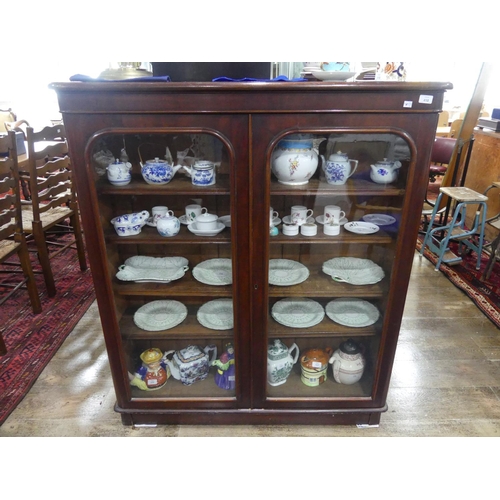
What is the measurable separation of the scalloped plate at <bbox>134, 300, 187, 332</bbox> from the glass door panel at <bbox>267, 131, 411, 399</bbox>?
38 cm

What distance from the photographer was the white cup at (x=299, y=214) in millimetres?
1345

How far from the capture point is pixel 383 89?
3.29 ft

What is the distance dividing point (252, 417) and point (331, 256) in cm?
73

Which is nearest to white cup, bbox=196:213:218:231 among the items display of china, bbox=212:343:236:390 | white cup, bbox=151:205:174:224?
white cup, bbox=151:205:174:224

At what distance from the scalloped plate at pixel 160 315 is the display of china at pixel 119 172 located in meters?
0.53

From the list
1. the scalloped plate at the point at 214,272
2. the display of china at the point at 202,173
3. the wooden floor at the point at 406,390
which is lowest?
the wooden floor at the point at 406,390

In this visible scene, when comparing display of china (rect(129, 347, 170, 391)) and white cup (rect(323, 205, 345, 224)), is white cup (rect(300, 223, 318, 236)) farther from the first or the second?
display of china (rect(129, 347, 170, 391))

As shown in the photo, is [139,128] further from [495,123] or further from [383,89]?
[495,123]

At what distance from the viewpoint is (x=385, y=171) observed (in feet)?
3.99

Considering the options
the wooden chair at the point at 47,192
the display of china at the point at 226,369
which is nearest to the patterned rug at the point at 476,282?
the display of china at the point at 226,369

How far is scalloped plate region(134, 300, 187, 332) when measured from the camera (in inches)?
58.7

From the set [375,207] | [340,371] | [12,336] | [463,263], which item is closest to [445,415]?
[340,371]

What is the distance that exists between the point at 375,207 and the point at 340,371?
2.28 ft

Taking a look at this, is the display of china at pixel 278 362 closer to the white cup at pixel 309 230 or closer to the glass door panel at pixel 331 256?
the glass door panel at pixel 331 256
